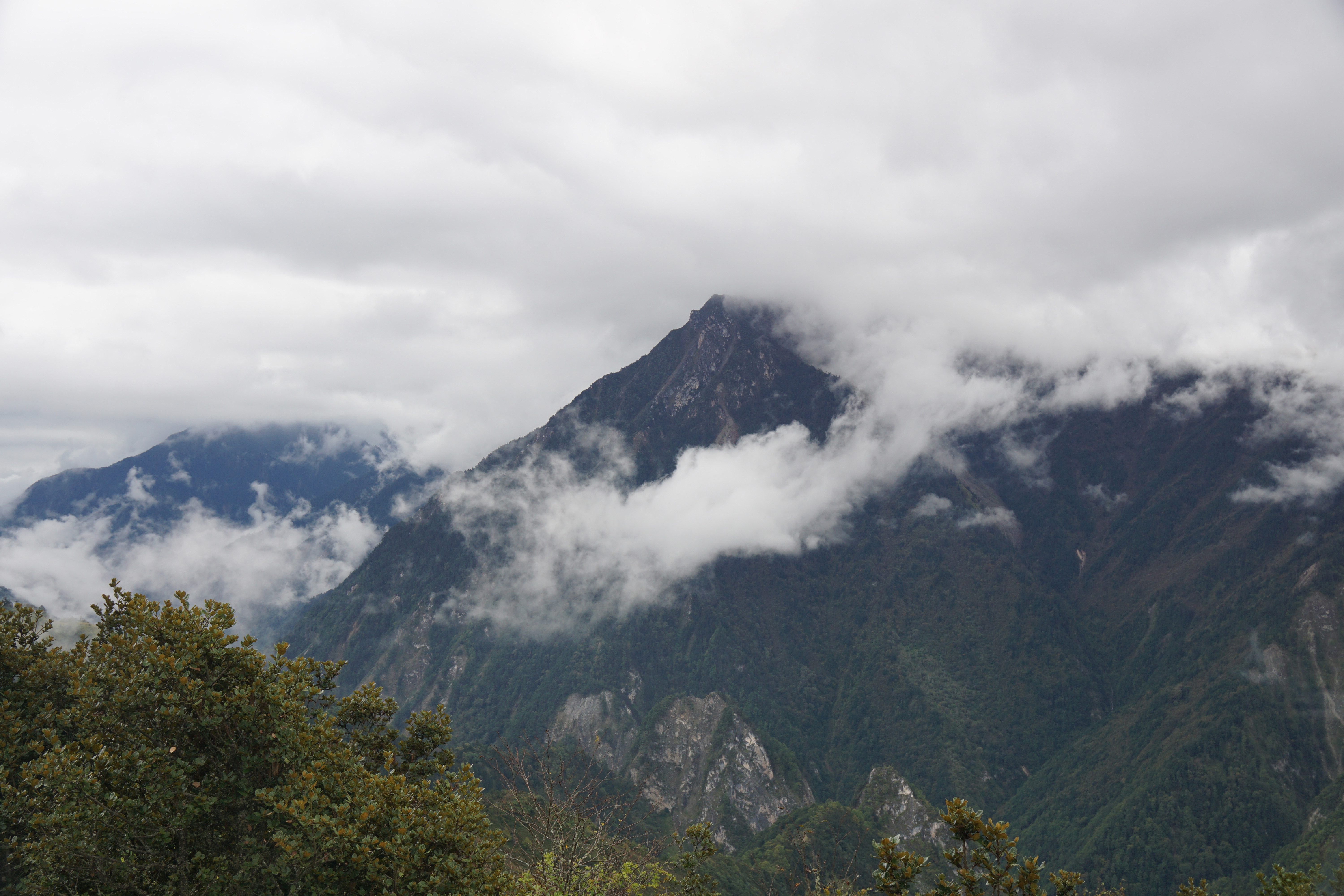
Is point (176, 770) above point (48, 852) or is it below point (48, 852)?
above

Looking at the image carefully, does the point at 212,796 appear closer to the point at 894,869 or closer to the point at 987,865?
the point at 894,869

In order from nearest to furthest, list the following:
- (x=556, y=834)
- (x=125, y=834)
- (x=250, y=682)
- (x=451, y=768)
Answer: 1. (x=125, y=834)
2. (x=250, y=682)
3. (x=556, y=834)
4. (x=451, y=768)

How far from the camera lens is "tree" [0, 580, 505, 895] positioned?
22281mm

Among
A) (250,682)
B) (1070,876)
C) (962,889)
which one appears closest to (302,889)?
(250,682)

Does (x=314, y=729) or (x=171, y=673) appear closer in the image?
(x=171, y=673)

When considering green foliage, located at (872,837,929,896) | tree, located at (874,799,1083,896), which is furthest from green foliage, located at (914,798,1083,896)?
green foliage, located at (872,837,929,896)

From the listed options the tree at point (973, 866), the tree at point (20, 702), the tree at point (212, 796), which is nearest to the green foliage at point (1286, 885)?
the tree at point (973, 866)

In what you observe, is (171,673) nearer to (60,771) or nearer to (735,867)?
(60,771)

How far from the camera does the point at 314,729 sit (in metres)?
26.0

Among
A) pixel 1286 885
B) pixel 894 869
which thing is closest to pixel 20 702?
pixel 894 869

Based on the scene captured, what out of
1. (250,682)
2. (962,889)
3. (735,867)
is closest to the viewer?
(962,889)

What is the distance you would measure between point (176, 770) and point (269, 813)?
315 cm

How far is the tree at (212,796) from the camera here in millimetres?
22281

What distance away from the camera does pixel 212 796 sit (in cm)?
A: 2394
